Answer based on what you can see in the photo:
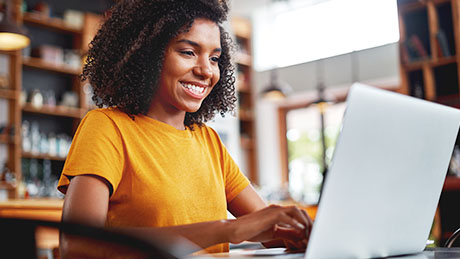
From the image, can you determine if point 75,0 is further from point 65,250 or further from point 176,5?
point 65,250

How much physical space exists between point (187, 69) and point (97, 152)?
319 mm

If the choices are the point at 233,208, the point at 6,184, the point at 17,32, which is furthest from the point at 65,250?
the point at 6,184

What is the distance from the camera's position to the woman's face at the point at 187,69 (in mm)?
1236

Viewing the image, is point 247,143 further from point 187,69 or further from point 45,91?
point 187,69

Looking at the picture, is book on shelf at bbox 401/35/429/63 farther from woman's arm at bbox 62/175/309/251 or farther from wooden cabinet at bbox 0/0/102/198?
woman's arm at bbox 62/175/309/251

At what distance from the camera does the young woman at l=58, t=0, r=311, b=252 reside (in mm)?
985

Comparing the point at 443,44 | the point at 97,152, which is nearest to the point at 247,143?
the point at 443,44

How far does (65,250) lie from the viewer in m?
0.97

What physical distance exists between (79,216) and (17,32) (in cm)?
340

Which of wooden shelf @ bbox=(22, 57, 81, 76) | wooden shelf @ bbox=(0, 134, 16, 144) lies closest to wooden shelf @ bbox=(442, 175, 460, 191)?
wooden shelf @ bbox=(22, 57, 81, 76)

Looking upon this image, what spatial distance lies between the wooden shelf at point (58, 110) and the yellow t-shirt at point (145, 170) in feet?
15.6

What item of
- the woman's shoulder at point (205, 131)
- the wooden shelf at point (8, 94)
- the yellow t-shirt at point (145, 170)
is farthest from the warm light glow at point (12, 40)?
the yellow t-shirt at point (145, 170)

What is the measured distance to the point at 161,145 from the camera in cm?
120

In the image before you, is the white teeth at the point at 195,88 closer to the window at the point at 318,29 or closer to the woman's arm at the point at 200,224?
the woman's arm at the point at 200,224
